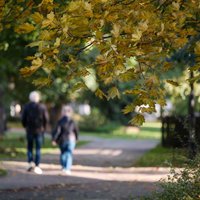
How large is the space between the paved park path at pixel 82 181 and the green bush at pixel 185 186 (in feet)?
2.58

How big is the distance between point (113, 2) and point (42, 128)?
28.9 feet

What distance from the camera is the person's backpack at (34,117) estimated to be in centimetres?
1473

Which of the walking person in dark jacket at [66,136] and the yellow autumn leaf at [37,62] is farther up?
the yellow autumn leaf at [37,62]

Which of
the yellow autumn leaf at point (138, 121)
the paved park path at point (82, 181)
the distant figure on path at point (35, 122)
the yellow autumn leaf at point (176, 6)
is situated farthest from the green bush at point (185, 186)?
the distant figure on path at point (35, 122)

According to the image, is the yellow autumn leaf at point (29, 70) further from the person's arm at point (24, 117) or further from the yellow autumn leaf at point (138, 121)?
the person's arm at point (24, 117)

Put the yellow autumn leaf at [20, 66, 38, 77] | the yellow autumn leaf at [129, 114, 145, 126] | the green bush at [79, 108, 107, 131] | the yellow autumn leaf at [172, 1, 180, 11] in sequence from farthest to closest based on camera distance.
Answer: the green bush at [79, 108, 107, 131], the yellow autumn leaf at [172, 1, 180, 11], the yellow autumn leaf at [129, 114, 145, 126], the yellow autumn leaf at [20, 66, 38, 77]

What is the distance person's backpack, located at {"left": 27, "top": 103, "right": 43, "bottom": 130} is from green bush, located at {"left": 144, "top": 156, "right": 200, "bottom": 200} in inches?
269

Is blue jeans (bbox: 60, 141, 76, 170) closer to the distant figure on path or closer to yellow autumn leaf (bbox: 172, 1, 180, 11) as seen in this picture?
the distant figure on path

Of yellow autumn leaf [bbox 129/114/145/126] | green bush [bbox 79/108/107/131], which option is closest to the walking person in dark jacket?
yellow autumn leaf [bbox 129/114/145/126]

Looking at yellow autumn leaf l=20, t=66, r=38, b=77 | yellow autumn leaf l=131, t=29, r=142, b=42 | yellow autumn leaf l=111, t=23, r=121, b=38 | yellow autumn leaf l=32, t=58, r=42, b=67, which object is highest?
yellow autumn leaf l=111, t=23, r=121, b=38

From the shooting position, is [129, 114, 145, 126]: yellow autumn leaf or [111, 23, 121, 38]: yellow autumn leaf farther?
[129, 114, 145, 126]: yellow autumn leaf

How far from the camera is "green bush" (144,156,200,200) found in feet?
25.0

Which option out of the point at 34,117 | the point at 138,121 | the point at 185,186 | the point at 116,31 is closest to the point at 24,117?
the point at 34,117

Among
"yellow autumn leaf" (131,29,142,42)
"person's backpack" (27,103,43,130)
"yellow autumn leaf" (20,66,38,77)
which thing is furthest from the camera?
"person's backpack" (27,103,43,130)
